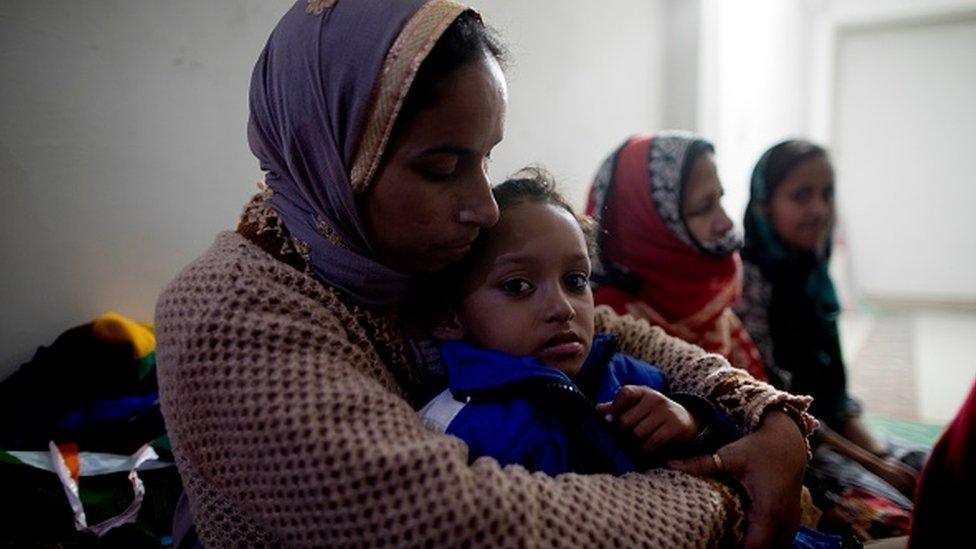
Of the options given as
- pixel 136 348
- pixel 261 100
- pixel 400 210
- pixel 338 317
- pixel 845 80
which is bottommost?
pixel 136 348

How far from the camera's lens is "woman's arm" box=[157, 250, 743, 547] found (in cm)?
66

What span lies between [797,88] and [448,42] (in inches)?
262

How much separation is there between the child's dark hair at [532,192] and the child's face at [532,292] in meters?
0.02

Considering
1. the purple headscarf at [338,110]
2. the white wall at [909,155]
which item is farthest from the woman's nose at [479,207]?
the white wall at [909,155]

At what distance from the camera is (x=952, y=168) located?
21.0 ft

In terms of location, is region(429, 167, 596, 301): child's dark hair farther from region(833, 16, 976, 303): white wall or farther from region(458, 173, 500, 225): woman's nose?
region(833, 16, 976, 303): white wall

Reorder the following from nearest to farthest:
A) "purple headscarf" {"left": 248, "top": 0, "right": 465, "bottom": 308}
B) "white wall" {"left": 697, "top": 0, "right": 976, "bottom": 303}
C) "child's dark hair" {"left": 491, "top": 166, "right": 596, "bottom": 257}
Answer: "purple headscarf" {"left": 248, "top": 0, "right": 465, "bottom": 308}, "child's dark hair" {"left": 491, "top": 166, "right": 596, "bottom": 257}, "white wall" {"left": 697, "top": 0, "right": 976, "bottom": 303}

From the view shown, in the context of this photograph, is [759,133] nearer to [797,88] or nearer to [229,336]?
[797,88]

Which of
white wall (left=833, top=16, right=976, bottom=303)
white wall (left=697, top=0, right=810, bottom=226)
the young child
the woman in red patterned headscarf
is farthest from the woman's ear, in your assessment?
white wall (left=833, top=16, right=976, bottom=303)

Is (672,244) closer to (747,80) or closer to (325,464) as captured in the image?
(325,464)

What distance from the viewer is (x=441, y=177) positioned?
884mm

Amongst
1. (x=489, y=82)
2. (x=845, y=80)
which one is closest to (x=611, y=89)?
(x=489, y=82)

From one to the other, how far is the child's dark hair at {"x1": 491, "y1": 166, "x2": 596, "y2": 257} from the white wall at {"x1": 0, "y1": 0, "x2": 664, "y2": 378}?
0.74 m

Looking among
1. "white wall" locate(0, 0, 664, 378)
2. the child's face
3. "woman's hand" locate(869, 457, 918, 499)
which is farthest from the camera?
"woman's hand" locate(869, 457, 918, 499)
